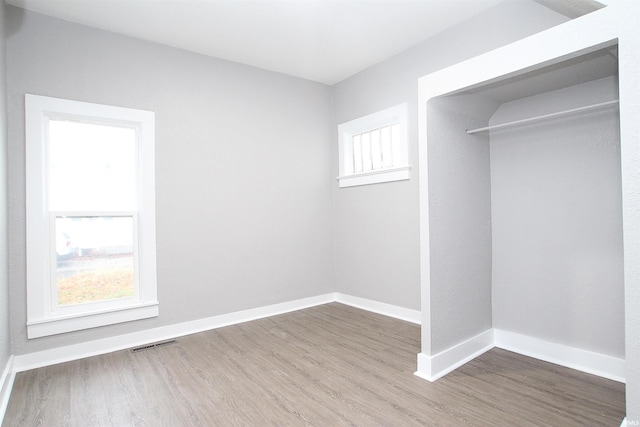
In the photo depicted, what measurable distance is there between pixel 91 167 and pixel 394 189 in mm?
2915

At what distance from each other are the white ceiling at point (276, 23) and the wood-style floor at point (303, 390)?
280 cm

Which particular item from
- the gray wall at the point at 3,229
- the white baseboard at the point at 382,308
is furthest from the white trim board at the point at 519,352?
the gray wall at the point at 3,229

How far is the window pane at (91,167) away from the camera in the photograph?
2.83 meters

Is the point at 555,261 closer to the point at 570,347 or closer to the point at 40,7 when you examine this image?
the point at 570,347

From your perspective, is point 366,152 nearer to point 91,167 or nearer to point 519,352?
point 519,352

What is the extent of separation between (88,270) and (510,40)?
4.01 m

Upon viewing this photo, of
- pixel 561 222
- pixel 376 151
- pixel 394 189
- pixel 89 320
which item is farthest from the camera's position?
pixel 376 151

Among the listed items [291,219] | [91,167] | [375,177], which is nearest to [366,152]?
[375,177]

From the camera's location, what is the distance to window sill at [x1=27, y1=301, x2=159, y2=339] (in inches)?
103

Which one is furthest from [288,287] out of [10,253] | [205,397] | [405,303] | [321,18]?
[321,18]

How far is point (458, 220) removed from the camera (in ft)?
8.30

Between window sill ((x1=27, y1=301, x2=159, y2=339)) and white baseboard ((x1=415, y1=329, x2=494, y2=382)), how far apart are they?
2.40 metres

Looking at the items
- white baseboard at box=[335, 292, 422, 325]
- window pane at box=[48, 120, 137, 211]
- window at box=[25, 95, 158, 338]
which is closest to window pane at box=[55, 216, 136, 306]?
window at box=[25, 95, 158, 338]

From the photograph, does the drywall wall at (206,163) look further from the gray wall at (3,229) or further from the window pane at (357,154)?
the window pane at (357,154)
